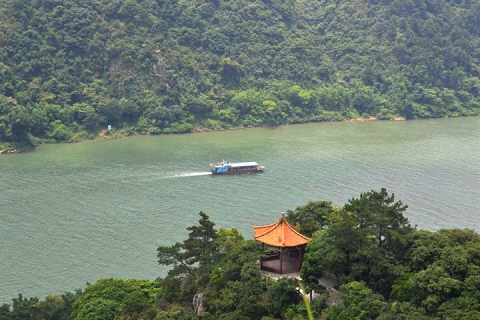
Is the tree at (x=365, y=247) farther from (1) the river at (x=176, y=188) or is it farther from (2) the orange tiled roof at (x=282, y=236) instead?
(1) the river at (x=176, y=188)

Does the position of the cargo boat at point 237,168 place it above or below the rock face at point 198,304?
below

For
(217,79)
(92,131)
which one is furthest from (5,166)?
(217,79)

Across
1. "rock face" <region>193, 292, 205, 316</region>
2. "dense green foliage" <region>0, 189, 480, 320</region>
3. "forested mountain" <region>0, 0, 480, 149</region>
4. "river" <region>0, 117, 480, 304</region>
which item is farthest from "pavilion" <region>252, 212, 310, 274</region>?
"forested mountain" <region>0, 0, 480, 149</region>

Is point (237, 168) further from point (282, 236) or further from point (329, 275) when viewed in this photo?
point (329, 275)

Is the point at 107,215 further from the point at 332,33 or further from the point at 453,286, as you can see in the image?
the point at 332,33

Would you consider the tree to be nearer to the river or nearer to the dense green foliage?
the dense green foliage

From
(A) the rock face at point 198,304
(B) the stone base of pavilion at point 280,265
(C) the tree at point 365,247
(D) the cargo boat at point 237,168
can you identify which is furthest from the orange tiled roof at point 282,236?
(D) the cargo boat at point 237,168

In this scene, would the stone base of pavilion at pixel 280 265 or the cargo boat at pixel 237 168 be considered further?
the cargo boat at pixel 237 168
